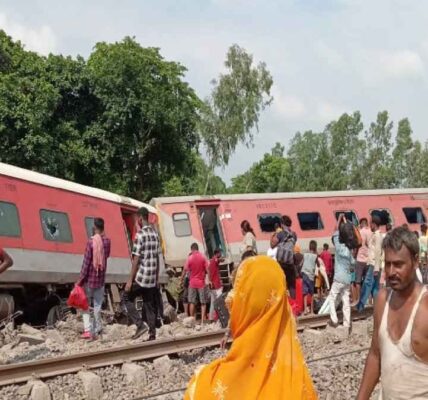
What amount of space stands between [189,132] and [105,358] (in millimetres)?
27142

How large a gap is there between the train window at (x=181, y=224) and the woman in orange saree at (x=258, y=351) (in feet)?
60.0

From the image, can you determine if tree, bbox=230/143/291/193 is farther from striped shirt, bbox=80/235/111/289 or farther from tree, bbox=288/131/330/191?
striped shirt, bbox=80/235/111/289

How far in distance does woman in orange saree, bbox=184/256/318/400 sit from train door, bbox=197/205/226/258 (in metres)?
18.4

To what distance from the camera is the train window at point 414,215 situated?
24.6 metres

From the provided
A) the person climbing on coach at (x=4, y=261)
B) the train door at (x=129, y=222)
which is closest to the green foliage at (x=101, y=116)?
A: the train door at (x=129, y=222)

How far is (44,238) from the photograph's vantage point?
13.1m

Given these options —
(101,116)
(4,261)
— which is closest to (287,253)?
(4,261)

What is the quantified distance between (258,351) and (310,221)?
2014cm

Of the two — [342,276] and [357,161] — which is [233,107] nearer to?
[357,161]

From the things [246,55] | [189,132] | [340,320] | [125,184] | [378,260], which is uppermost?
[246,55]

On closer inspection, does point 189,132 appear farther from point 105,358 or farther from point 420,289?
point 420,289

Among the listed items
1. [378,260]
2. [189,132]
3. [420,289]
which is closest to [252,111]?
[189,132]

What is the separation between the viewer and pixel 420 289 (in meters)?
3.38

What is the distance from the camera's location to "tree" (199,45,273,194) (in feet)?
143
